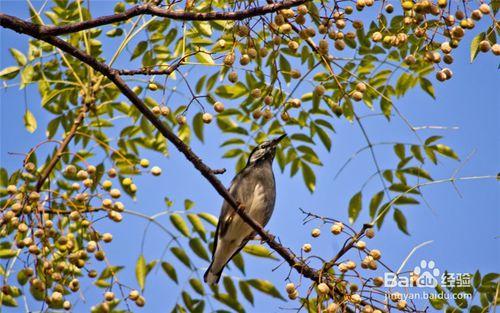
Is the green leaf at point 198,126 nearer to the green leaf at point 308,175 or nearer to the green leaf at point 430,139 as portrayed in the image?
the green leaf at point 308,175

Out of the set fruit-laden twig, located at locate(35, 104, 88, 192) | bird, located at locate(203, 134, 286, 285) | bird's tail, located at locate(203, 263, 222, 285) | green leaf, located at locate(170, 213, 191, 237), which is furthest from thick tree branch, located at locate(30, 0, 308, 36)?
bird, located at locate(203, 134, 286, 285)

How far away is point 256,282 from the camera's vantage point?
436cm

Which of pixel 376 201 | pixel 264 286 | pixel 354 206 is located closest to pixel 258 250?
pixel 264 286

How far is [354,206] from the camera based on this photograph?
14.6ft

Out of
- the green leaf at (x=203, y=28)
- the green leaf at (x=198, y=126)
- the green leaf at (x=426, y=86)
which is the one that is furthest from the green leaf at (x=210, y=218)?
the green leaf at (x=426, y=86)

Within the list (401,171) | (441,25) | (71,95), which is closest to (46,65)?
(71,95)

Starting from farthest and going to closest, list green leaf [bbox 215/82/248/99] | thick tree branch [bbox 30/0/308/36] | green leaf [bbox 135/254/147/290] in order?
green leaf [bbox 215/82/248/99] < green leaf [bbox 135/254/147/290] < thick tree branch [bbox 30/0/308/36]

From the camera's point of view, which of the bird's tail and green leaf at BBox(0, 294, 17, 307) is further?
the bird's tail

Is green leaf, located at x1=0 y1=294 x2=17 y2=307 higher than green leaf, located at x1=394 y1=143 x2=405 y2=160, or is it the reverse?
green leaf, located at x1=394 y1=143 x2=405 y2=160

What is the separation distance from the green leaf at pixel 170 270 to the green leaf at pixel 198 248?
0.19 meters

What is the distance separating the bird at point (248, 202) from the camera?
6008 millimetres

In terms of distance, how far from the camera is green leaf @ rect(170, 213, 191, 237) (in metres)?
4.41

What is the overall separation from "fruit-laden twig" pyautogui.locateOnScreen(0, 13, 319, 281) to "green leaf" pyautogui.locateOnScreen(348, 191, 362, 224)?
843 millimetres

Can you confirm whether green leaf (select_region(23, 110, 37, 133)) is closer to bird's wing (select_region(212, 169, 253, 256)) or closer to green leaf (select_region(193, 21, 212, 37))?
green leaf (select_region(193, 21, 212, 37))
